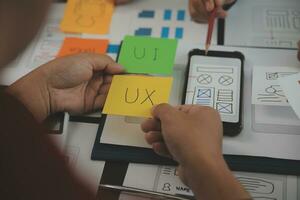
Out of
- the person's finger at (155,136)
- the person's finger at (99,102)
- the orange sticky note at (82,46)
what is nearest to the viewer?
the person's finger at (155,136)

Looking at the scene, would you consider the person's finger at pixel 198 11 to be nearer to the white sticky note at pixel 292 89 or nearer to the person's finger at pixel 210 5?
the person's finger at pixel 210 5

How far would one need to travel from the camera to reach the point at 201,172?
59 cm

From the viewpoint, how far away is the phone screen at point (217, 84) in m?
0.73

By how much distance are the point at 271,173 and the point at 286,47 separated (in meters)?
0.31

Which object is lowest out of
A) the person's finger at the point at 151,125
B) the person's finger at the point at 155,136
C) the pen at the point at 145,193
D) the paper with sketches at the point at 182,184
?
the pen at the point at 145,193

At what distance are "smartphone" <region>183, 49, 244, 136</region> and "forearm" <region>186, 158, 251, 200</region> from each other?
0.13m

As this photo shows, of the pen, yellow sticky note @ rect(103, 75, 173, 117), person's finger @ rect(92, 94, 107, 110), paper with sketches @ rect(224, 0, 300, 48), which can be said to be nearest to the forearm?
the pen

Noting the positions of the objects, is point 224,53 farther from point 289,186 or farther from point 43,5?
point 43,5

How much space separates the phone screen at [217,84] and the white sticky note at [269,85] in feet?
0.12

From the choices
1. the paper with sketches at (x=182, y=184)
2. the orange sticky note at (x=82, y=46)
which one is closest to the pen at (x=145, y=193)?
the paper with sketches at (x=182, y=184)

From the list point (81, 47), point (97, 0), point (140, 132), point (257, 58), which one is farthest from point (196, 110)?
point (97, 0)

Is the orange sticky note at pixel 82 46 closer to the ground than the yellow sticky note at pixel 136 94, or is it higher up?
higher up

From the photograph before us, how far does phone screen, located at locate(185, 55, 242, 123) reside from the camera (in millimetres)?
728

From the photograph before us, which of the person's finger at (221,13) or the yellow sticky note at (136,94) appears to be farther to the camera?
the person's finger at (221,13)
